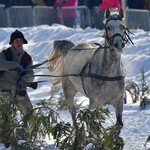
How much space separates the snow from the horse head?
0.39 m

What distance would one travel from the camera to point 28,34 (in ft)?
73.7

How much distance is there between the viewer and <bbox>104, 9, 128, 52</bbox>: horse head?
9.71 meters

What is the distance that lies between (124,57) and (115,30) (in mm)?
7885

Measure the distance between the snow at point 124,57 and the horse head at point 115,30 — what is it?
1.27ft

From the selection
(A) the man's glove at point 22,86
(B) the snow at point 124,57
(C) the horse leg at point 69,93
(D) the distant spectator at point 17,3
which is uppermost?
(A) the man's glove at point 22,86

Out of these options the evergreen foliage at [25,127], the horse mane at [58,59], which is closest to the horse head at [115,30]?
the evergreen foliage at [25,127]

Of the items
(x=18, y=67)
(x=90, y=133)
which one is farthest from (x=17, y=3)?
(x=90, y=133)

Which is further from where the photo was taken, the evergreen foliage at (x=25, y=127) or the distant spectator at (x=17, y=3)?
the distant spectator at (x=17, y=3)

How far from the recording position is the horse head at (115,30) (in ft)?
31.9

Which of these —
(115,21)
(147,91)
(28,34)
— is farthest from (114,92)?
(28,34)

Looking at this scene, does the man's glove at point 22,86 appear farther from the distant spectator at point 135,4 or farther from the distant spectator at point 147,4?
the distant spectator at point 135,4

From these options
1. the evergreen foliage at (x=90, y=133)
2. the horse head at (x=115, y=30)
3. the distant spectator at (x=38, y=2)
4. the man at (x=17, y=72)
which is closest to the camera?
the evergreen foliage at (x=90, y=133)

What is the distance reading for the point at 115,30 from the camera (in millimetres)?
9922

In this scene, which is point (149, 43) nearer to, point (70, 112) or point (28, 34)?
point (28, 34)
